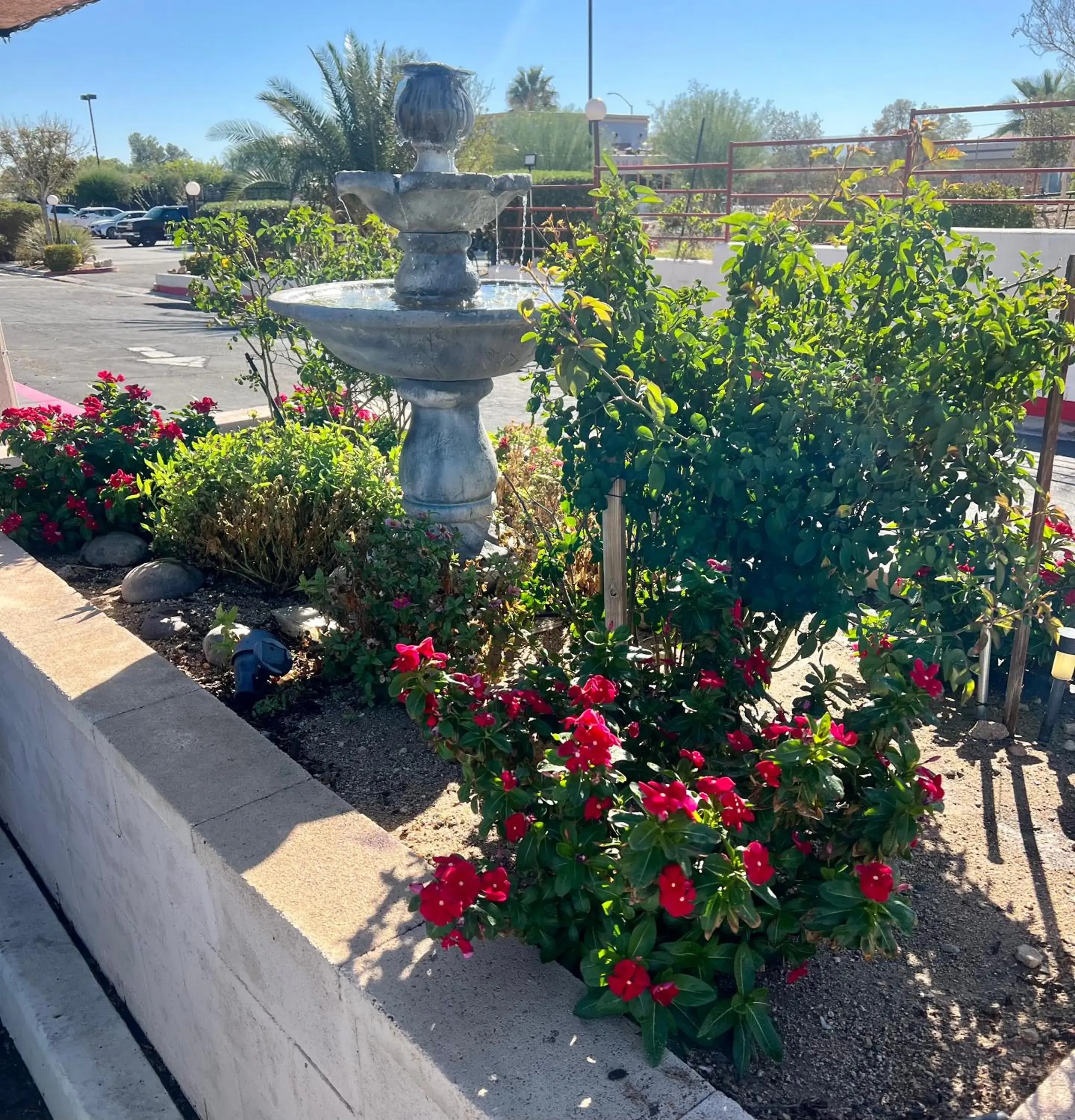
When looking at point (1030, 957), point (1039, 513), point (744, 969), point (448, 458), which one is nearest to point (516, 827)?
point (744, 969)

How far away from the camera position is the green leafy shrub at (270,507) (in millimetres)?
4168

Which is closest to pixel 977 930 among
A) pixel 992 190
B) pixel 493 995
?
pixel 493 995

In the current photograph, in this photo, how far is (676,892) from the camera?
160cm

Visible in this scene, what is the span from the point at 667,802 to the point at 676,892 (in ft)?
0.47

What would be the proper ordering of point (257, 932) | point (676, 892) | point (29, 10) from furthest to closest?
point (29, 10)
point (257, 932)
point (676, 892)

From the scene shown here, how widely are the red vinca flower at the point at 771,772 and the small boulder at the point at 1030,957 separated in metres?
0.85

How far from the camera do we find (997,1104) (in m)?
1.80

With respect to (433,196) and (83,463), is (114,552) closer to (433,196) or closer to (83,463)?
(83,463)

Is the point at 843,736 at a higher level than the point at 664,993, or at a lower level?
higher

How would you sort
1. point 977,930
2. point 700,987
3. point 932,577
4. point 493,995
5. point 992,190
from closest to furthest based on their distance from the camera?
1. point 700,987
2. point 493,995
3. point 977,930
4. point 932,577
5. point 992,190

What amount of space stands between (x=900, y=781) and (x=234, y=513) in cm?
313

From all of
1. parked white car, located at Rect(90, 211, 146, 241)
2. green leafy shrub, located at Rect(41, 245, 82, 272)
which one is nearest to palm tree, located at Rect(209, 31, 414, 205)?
green leafy shrub, located at Rect(41, 245, 82, 272)

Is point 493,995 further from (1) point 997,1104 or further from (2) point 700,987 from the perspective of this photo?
(1) point 997,1104

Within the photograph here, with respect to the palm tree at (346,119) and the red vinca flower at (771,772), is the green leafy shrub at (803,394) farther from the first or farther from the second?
the palm tree at (346,119)
